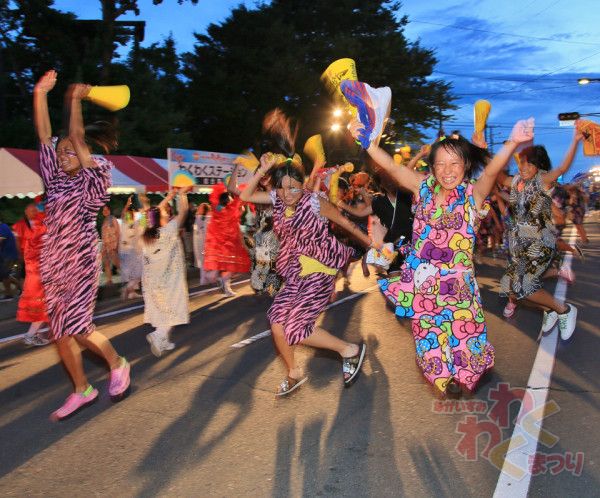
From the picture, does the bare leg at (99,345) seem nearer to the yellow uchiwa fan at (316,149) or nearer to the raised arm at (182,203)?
the raised arm at (182,203)

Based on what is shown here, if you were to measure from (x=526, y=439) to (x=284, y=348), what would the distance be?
168 centimetres

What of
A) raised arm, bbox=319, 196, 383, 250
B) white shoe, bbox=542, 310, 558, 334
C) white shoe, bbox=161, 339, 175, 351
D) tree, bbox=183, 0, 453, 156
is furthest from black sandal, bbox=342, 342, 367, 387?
tree, bbox=183, 0, 453, 156

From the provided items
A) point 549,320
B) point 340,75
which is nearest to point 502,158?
point 340,75

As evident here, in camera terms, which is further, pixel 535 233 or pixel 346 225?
pixel 535 233

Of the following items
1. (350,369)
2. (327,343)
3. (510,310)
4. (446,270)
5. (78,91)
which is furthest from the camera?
(510,310)

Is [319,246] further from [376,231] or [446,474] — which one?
[446,474]

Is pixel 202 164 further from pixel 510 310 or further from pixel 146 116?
pixel 510 310

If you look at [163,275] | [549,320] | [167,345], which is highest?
[163,275]

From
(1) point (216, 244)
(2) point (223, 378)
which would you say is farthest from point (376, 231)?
(1) point (216, 244)

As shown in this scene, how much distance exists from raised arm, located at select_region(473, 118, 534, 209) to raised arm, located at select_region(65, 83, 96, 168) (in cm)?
239

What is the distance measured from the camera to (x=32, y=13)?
20.6 metres

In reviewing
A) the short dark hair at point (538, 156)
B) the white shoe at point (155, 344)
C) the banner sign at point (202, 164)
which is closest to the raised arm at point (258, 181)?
the white shoe at point (155, 344)

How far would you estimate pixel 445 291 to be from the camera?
3.58 m

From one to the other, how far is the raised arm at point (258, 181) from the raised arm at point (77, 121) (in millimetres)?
1178
